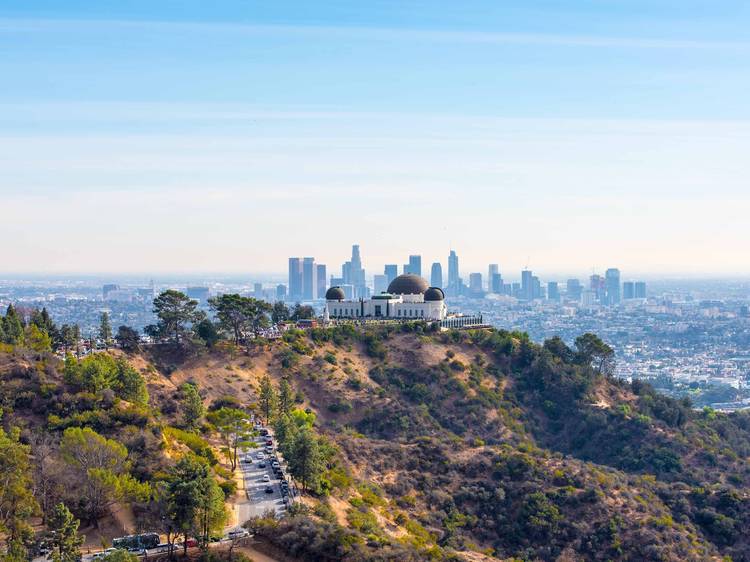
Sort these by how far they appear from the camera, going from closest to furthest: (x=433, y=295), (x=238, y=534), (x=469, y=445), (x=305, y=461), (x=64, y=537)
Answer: (x=64, y=537) < (x=238, y=534) < (x=305, y=461) < (x=469, y=445) < (x=433, y=295)

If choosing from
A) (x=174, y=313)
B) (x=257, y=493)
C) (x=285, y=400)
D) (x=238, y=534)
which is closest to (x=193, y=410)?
(x=285, y=400)

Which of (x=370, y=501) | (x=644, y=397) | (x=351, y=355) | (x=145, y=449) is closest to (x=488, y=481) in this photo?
(x=370, y=501)

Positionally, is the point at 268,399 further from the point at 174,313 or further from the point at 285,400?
the point at 174,313

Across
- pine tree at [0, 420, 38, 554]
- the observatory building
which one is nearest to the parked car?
pine tree at [0, 420, 38, 554]

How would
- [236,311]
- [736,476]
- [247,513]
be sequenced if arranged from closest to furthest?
[247,513] → [736,476] → [236,311]

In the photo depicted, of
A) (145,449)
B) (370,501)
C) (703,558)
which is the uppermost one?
(145,449)

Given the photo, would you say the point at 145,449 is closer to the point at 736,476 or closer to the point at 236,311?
the point at 236,311
